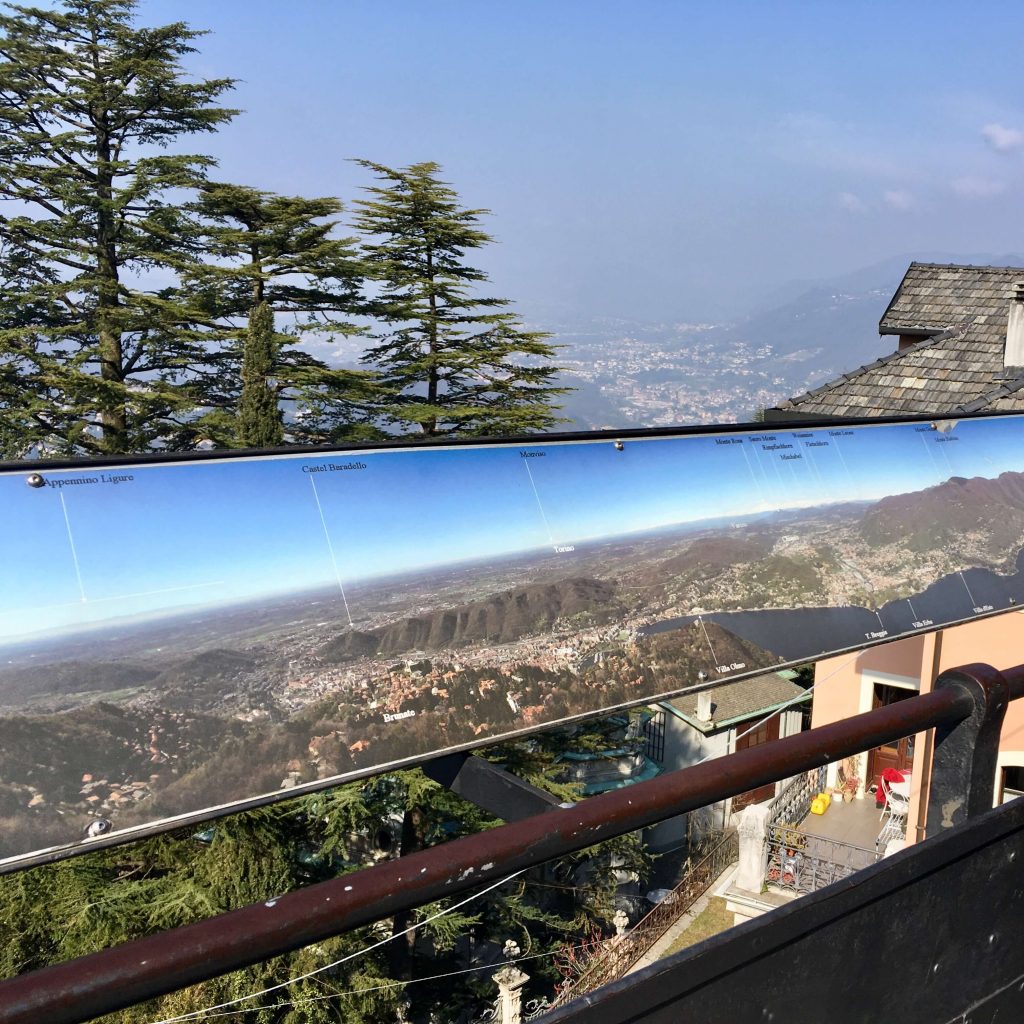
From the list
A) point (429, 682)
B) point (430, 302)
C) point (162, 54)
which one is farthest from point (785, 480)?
point (162, 54)

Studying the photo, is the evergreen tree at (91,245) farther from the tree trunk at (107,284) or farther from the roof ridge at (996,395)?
the roof ridge at (996,395)

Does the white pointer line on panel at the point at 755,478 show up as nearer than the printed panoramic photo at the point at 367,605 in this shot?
No

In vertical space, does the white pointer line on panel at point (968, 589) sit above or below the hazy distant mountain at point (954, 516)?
below

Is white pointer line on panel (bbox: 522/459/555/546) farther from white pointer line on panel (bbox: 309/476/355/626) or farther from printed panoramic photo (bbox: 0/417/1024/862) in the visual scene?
white pointer line on panel (bbox: 309/476/355/626)

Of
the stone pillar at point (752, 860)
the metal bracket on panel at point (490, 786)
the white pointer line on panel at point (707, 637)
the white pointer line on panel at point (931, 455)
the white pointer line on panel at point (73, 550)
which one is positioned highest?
the white pointer line on panel at point (73, 550)

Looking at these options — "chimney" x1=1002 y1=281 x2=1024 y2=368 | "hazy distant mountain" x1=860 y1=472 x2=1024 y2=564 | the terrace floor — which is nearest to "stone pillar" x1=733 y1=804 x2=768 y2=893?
the terrace floor

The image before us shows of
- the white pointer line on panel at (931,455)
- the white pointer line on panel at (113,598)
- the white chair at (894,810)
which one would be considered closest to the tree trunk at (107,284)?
the white chair at (894,810)

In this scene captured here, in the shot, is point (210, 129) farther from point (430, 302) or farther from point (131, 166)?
point (430, 302)

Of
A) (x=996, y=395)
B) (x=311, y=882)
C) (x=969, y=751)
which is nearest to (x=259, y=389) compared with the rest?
(x=311, y=882)
